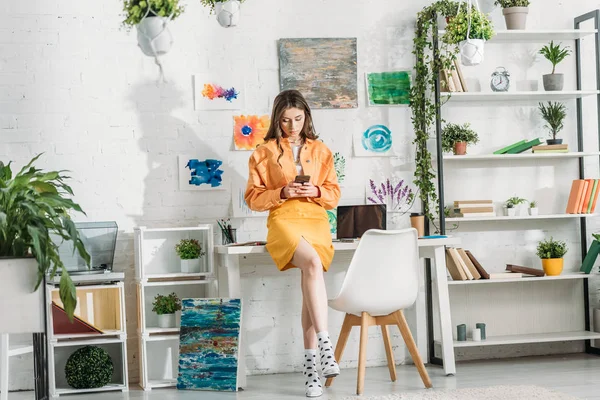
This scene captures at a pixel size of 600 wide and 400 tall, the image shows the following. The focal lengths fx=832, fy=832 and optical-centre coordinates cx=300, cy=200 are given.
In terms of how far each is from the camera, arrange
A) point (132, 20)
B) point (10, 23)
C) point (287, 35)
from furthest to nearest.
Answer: point (287, 35), point (10, 23), point (132, 20)

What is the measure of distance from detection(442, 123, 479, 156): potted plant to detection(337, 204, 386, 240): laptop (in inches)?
27.2

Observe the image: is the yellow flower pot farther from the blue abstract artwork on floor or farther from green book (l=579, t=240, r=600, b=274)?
the blue abstract artwork on floor

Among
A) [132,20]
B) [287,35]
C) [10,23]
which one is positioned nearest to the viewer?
[132,20]

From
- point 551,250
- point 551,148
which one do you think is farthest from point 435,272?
point 551,148

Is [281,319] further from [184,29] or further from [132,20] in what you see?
[132,20]

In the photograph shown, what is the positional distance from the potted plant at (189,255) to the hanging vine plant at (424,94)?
145 cm

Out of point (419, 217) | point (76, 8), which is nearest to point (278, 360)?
point (419, 217)

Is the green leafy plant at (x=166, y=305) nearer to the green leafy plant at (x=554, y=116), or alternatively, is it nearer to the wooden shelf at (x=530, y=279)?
the wooden shelf at (x=530, y=279)

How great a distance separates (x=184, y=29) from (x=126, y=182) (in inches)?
40.0

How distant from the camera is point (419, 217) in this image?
510 centimetres

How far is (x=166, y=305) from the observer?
4.85 meters

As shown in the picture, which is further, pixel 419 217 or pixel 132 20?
pixel 419 217

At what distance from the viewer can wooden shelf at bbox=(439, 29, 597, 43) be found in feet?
17.4

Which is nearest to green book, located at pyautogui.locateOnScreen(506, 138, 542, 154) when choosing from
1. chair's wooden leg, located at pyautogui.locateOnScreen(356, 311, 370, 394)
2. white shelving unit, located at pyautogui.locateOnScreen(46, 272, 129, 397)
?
chair's wooden leg, located at pyautogui.locateOnScreen(356, 311, 370, 394)
